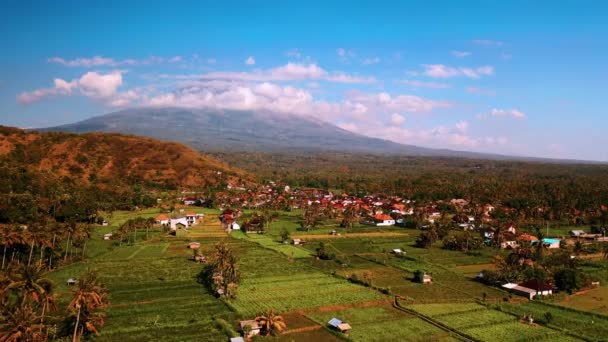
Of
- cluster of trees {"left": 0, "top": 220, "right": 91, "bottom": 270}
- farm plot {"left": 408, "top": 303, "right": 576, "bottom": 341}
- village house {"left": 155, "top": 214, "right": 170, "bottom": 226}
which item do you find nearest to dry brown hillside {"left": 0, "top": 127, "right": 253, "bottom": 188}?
village house {"left": 155, "top": 214, "right": 170, "bottom": 226}

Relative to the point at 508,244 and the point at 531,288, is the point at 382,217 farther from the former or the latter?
the point at 531,288

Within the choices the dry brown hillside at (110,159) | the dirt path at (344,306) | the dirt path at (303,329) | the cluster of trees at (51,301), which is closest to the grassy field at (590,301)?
the dirt path at (344,306)

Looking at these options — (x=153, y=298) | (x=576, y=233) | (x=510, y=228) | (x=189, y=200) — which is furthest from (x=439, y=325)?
(x=189, y=200)

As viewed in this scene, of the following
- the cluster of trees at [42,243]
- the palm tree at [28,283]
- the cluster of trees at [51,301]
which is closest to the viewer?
the cluster of trees at [51,301]

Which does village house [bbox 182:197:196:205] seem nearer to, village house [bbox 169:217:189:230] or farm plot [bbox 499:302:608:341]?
village house [bbox 169:217:189:230]

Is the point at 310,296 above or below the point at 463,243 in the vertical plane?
below

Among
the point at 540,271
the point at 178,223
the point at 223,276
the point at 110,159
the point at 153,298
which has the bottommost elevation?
the point at 153,298

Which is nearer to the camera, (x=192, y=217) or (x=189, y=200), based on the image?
(x=192, y=217)

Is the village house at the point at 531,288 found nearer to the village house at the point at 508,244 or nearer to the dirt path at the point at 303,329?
the dirt path at the point at 303,329

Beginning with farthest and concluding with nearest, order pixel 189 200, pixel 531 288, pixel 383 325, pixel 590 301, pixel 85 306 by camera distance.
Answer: pixel 189 200
pixel 531 288
pixel 590 301
pixel 383 325
pixel 85 306
